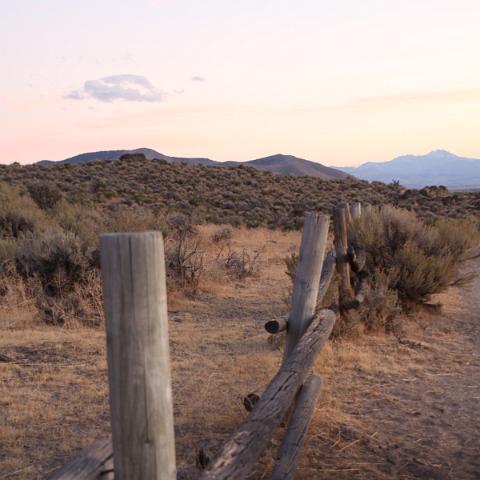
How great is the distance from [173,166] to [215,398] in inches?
1444

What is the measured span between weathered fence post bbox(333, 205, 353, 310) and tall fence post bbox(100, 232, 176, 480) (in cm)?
560

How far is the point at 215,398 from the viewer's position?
17.6 ft

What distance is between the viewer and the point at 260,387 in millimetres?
4992

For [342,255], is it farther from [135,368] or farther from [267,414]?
[135,368]

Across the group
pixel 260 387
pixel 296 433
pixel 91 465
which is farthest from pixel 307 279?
pixel 91 465

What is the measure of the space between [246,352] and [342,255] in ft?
5.94

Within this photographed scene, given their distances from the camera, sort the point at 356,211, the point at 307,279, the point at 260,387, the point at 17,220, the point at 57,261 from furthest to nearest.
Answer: the point at 17,220, the point at 356,211, the point at 57,261, the point at 260,387, the point at 307,279

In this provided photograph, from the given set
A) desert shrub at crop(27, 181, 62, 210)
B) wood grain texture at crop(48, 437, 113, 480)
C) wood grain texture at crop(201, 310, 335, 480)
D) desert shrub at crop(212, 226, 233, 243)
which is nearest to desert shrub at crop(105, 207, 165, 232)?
desert shrub at crop(212, 226, 233, 243)

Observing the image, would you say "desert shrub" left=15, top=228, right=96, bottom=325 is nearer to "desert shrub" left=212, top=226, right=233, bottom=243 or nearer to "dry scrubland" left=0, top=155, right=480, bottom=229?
"desert shrub" left=212, top=226, right=233, bottom=243

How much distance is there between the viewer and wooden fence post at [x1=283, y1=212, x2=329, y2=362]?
185 inches

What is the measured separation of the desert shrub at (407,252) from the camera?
8.62 metres

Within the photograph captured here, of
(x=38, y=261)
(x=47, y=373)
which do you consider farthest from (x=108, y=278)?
(x=38, y=261)

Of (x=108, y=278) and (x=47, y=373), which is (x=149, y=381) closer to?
(x=108, y=278)

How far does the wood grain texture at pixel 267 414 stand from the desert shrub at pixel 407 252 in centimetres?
399
